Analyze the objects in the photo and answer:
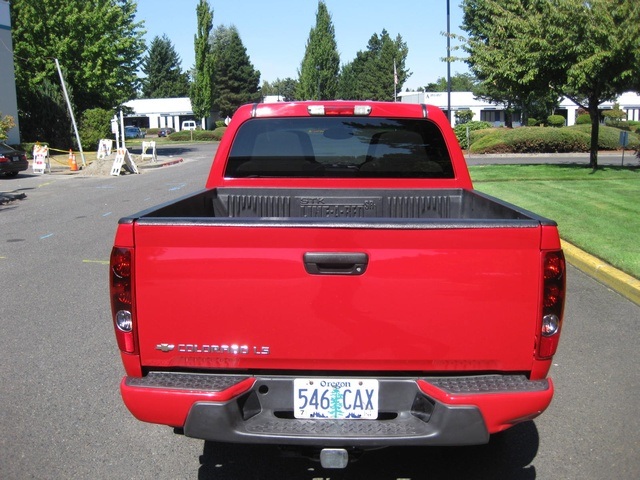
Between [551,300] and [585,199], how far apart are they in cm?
1216

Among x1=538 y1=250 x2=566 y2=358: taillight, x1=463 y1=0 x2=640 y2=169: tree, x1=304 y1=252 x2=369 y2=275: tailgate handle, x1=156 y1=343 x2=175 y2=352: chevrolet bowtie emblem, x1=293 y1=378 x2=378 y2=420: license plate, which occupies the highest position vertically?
x1=463 y1=0 x2=640 y2=169: tree

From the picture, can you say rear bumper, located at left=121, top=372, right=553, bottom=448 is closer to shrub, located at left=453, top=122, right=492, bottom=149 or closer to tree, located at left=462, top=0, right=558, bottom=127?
tree, located at left=462, top=0, right=558, bottom=127

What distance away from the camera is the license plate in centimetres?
307

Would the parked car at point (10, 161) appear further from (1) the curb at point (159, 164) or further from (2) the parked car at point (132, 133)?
(2) the parked car at point (132, 133)

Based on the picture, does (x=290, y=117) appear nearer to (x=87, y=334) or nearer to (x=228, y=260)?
(x=228, y=260)

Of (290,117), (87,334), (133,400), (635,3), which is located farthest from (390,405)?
(635,3)

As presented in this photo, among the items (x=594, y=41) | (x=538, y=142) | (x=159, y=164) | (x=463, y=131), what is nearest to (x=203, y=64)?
(x=463, y=131)

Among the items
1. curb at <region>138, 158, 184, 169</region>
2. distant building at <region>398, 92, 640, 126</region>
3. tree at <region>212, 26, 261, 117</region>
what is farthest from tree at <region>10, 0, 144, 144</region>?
tree at <region>212, 26, 261, 117</region>

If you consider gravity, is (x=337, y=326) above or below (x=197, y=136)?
below

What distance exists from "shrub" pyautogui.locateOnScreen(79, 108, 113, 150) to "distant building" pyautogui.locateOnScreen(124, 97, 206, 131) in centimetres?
4983

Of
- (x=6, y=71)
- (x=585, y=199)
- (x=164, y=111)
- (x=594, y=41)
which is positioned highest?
(x=164, y=111)

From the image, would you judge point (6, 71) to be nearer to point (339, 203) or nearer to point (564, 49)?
point (564, 49)

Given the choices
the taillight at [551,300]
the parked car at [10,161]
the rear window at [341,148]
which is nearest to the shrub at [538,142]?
the parked car at [10,161]

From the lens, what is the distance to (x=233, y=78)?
9856 centimetres
